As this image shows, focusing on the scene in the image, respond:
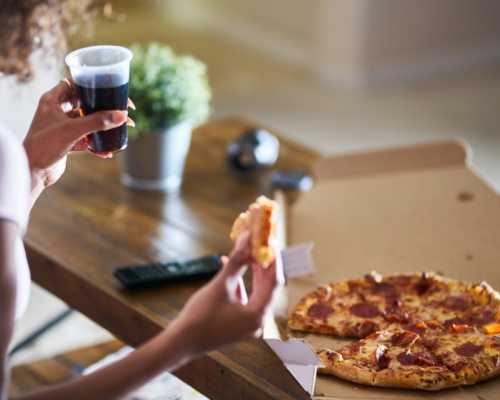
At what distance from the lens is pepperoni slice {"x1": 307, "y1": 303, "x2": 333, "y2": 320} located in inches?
64.5

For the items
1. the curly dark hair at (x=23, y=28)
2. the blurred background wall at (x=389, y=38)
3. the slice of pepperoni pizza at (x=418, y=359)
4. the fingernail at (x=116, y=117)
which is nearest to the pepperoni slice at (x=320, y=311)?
the slice of pepperoni pizza at (x=418, y=359)

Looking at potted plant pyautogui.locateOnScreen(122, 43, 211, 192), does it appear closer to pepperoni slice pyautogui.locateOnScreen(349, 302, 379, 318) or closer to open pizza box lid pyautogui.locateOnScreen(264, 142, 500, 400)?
open pizza box lid pyautogui.locateOnScreen(264, 142, 500, 400)

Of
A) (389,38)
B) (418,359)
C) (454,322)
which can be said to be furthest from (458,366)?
(389,38)

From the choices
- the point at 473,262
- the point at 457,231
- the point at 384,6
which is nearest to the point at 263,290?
the point at 473,262

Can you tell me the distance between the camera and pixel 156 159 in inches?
90.7

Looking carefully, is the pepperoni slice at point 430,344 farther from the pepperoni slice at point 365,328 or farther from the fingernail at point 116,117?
the fingernail at point 116,117

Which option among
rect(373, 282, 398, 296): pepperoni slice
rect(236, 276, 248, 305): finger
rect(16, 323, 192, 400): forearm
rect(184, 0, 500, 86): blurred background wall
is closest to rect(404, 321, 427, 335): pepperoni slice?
rect(373, 282, 398, 296): pepperoni slice

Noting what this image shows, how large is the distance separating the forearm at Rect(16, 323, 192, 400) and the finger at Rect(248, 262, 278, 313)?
9 cm

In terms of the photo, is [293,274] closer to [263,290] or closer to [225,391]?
[225,391]

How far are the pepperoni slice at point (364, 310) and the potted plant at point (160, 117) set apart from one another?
0.78 m

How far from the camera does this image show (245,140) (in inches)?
96.0

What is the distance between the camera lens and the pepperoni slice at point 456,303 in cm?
163

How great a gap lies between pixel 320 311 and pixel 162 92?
2.67 feet

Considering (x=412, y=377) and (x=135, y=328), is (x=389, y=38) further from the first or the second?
(x=412, y=377)
